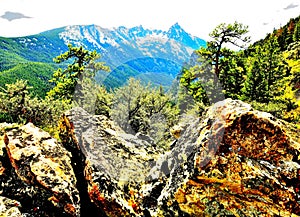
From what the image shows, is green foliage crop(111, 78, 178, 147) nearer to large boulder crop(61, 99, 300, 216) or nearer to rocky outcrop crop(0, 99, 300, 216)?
rocky outcrop crop(0, 99, 300, 216)

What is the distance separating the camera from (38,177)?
768 centimetres

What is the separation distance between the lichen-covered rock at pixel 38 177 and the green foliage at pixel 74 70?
25289 mm

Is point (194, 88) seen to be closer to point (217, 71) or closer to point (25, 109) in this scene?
point (217, 71)

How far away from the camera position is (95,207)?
8.36 metres

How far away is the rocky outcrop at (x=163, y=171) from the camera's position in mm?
6410

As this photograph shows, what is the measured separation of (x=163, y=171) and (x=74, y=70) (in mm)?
29366

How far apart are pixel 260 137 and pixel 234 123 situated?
2.53 ft

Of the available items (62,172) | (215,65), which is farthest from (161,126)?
(62,172)

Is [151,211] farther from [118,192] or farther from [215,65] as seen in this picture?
[215,65]

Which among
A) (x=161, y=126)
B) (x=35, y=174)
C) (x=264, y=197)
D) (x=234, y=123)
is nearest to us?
(x=264, y=197)

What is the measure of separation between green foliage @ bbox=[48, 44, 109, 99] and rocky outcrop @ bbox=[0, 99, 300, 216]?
25249 millimetres

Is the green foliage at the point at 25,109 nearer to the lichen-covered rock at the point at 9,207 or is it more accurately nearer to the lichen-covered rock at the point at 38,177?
the lichen-covered rock at the point at 38,177

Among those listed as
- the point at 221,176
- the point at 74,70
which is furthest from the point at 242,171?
the point at 74,70

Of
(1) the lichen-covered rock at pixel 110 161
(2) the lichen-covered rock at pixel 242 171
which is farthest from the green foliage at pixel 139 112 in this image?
(2) the lichen-covered rock at pixel 242 171
